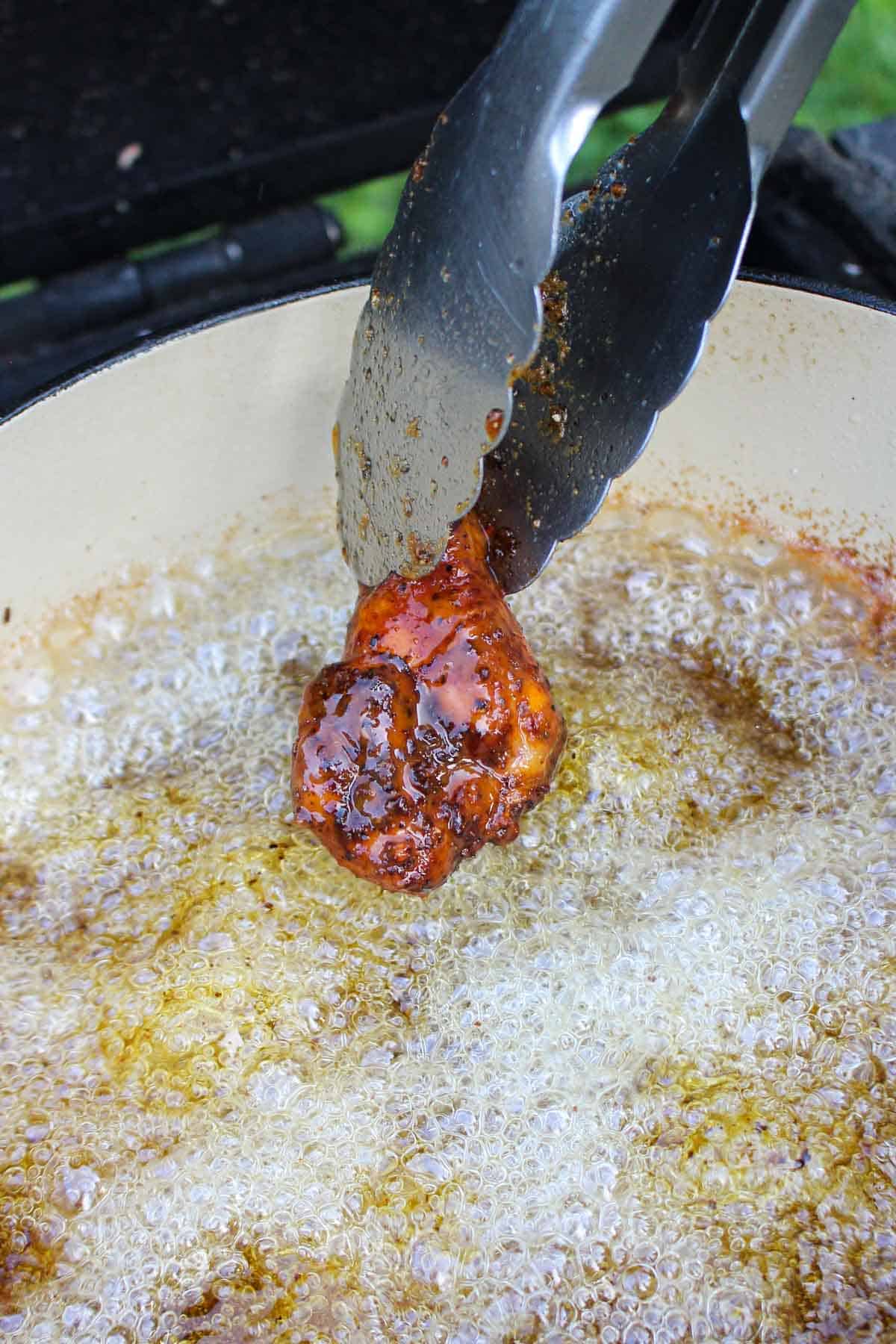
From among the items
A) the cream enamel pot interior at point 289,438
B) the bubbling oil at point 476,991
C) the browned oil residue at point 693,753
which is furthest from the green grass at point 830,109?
the browned oil residue at point 693,753

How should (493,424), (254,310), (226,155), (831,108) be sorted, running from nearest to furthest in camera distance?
(493,424), (254,310), (226,155), (831,108)

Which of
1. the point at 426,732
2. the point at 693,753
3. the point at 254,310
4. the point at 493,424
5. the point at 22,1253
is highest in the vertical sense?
the point at 493,424

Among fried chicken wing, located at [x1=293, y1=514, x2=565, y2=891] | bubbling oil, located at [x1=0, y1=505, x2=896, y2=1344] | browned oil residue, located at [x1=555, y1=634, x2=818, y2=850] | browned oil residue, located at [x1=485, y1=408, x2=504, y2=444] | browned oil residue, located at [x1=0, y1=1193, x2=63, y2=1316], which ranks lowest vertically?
browned oil residue, located at [x1=0, y1=1193, x2=63, y2=1316]

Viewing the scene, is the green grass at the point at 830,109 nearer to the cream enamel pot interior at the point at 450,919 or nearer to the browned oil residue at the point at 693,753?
the cream enamel pot interior at the point at 450,919

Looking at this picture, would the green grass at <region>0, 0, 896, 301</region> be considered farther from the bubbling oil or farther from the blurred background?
the bubbling oil

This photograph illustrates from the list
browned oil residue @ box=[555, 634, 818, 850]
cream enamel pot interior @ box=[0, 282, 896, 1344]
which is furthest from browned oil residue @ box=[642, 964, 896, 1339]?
browned oil residue @ box=[555, 634, 818, 850]

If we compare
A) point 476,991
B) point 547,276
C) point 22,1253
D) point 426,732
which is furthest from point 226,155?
point 22,1253

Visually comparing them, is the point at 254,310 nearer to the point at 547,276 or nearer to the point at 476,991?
the point at 547,276
